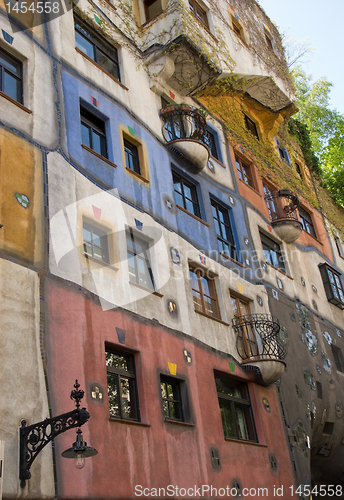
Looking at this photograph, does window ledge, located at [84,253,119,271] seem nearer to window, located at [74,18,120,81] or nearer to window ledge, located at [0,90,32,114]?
window ledge, located at [0,90,32,114]

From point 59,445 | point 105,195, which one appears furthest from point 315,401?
point 59,445

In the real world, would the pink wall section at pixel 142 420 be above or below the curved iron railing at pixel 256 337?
below

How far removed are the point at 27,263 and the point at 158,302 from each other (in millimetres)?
3225

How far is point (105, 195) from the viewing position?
10.8m

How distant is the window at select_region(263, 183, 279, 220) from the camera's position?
60.0ft

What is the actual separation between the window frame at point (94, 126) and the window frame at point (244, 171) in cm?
620

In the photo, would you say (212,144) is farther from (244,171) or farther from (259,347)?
(259,347)

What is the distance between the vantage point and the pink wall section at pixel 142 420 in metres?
7.94

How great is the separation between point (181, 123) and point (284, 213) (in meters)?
5.90

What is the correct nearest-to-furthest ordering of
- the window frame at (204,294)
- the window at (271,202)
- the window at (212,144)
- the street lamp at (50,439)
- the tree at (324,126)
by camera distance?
1. the street lamp at (50,439)
2. the window frame at (204,294)
3. the window at (212,144)
4. the window at (271,202)
5. the tree at (324,126)

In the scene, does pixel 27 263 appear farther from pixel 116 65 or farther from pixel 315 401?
pixel 315 401

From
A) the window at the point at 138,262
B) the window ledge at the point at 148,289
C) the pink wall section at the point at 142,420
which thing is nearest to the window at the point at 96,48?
the window at the point at 138,262

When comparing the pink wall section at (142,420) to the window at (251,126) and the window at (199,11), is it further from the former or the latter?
the window at (199,11)

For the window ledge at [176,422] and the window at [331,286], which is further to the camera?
the window at [331,286]
